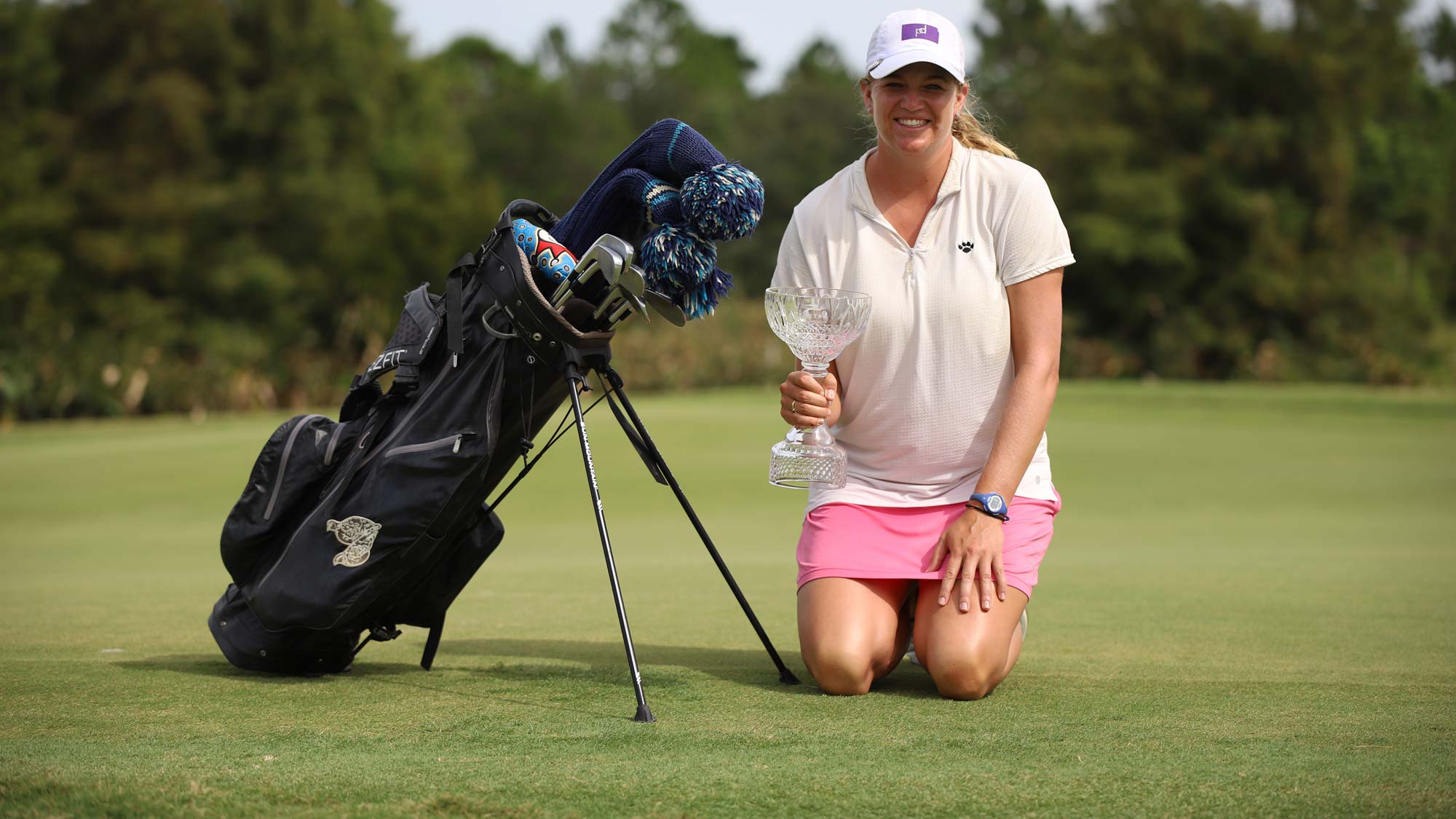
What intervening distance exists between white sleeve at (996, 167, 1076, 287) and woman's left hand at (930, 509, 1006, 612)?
62cm

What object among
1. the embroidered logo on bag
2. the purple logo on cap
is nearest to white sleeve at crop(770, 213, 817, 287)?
the purple logo on cap

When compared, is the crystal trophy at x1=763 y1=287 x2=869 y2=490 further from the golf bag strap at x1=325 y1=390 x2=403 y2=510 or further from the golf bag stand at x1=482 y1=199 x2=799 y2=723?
the golf bag strap at x1=325 y1=390 x2=403 y2=510

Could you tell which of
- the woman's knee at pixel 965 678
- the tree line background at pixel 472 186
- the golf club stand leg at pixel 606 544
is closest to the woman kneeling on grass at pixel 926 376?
the woman's knee at pixel 965 678

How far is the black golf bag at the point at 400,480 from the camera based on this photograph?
3229 millimetres

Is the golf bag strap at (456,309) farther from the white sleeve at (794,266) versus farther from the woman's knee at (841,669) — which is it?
the woman's knee at (841,669)

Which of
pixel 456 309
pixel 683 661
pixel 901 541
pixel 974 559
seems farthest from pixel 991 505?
pixel 456 309

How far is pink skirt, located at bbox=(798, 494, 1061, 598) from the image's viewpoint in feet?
11.6

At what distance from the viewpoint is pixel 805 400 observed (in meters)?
3.45

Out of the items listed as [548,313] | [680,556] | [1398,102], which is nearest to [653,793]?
[548,313]

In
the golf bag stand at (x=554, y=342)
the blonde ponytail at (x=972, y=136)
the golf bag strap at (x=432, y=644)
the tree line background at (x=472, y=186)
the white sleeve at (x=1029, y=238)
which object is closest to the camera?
the golf bag stand at (x=554, y=342)

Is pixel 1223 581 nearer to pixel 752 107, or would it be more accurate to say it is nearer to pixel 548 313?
pixel 548 313

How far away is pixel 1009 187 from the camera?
11.7 feet

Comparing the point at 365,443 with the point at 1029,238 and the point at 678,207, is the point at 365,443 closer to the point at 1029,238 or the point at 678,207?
the point at 678,207

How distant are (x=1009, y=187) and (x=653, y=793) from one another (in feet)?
6.35
